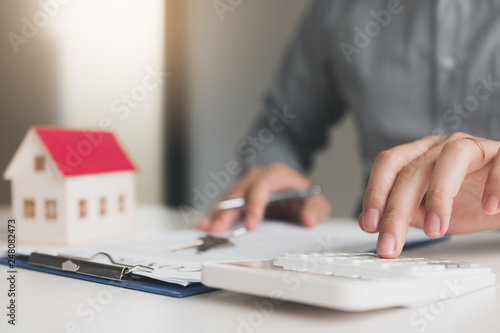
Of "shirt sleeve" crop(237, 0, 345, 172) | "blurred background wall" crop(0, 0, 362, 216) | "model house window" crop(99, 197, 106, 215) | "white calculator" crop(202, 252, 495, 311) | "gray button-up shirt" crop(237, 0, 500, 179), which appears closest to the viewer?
"white calculator" crop(202, 252, 495, 311)

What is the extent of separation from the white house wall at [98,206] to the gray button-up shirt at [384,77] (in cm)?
61

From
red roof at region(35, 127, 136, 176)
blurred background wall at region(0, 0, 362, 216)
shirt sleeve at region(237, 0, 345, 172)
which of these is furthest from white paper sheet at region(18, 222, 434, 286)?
blurred background wall at region(0, 0, 362, 216)

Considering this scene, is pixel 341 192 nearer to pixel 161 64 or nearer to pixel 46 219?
pixel 161 64

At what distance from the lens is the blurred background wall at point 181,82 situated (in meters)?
1.94

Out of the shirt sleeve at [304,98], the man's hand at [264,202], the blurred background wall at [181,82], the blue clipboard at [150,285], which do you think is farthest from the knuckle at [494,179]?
the blurred background wall at [181,82]

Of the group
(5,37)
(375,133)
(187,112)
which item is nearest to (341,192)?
(187,112)

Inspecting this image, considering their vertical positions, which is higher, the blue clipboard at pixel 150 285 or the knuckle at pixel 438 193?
the knuckle at pixel 438 193

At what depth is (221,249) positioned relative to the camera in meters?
0.69

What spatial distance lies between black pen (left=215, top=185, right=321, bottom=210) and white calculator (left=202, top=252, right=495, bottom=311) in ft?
1.78

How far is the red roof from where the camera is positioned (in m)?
0.76

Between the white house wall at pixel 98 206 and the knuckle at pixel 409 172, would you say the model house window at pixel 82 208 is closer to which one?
the white house wall at pixel 98 206

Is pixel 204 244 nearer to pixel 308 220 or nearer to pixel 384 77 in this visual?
pixel 308 220

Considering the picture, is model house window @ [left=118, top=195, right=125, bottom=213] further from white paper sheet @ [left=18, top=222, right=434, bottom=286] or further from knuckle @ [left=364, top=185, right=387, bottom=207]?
knuckle @ [left=364, top=185, right=387, bottom=207]

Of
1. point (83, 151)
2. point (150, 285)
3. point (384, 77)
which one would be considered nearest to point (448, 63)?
point (384, 77)
